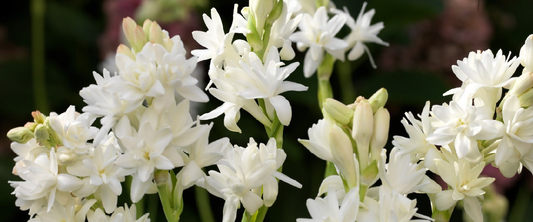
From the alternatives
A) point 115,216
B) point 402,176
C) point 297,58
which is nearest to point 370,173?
point 402,176

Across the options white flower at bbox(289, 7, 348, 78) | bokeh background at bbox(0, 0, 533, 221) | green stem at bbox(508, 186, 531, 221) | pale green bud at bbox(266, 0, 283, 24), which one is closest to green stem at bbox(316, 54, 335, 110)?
white flower at bbox(289, 7, 348, 78)

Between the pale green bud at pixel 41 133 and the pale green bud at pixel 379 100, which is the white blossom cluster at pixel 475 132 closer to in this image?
the pale green bud at pixel 379 100

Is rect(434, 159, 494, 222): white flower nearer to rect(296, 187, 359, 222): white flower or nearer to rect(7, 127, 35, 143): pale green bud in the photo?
rect(296, 187, 359, 222): white flower

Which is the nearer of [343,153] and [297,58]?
[343,153]

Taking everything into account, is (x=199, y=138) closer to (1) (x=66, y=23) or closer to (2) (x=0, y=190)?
(2) (x=0, y=190)

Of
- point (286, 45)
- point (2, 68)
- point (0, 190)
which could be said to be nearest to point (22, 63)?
point (2, 68)

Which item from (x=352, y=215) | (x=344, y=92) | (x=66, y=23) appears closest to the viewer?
(x=352, y=215)

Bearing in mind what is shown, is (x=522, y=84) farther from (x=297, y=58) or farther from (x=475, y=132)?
(x=297, y=58)
